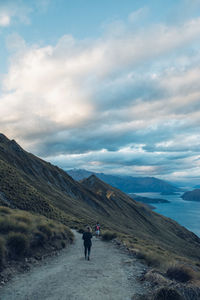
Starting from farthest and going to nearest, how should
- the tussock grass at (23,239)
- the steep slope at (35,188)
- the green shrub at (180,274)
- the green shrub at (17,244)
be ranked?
1. the steep slope at (35,188)
2. the green shrub at (17,244)
3. the tussock grass at (23,239)
4. the green shrub at (180,274)

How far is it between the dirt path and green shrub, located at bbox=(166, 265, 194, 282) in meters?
1.68

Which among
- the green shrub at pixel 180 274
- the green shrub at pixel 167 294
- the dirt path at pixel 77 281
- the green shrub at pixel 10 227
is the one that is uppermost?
the green shrub at pixel 10 227

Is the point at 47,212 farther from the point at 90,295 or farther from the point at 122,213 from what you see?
the point at 122,213

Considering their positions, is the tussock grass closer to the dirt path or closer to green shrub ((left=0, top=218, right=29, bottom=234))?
green shrub ((left=0, top=218, right=29, bottom=234))

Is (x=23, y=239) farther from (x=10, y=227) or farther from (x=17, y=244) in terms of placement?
(x=10, y=227)

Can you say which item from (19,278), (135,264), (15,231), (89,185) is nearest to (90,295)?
(19,278)

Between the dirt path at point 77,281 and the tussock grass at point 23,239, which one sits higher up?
the tussock grass at point 23,239

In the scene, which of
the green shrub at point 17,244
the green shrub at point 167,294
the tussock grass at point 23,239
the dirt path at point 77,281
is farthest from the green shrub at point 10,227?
the green shrub at point 167,294

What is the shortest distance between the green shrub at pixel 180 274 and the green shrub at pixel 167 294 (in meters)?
3.38

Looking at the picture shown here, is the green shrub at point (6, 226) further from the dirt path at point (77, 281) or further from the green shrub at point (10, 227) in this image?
the dirt path at point (77, 281)

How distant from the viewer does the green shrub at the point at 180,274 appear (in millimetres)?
10211

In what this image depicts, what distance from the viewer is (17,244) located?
469 inches

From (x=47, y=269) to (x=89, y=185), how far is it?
116m

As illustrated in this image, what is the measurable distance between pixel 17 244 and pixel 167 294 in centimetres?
850
